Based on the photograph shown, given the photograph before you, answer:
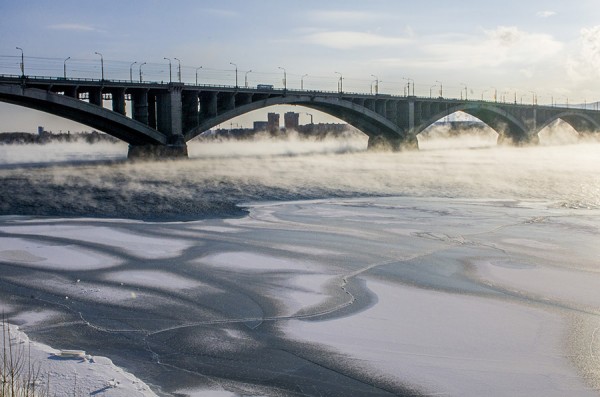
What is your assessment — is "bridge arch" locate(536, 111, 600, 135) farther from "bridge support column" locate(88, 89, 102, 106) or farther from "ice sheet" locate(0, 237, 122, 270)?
"ice sheet" locate(0, 237, 122, 270)

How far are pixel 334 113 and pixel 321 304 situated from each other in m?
84.5

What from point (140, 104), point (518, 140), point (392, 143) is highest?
point (140, 104)

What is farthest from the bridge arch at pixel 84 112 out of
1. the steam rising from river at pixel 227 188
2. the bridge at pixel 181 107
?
the steam rising from river at pixel 227 188

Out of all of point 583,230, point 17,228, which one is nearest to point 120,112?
point 17,228

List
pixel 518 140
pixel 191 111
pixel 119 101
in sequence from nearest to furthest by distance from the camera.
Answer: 1. pixel 119 101
2. pixel 191 111
3. pixel 518 140

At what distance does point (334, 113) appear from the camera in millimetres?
95688

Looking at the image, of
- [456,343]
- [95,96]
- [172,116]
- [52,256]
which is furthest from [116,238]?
[172,116]

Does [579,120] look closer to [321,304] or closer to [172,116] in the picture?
[172,116]

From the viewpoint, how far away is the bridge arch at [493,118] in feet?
367

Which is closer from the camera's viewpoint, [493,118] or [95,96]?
[95,96]

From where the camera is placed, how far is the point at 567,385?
8.44m

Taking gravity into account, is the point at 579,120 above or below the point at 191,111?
above

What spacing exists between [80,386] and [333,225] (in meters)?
15.9

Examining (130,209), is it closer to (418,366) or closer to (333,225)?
(333,225)
